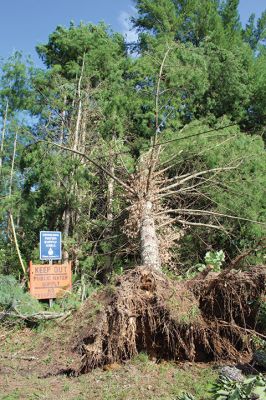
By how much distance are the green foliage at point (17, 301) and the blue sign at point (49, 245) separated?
906 millimetres

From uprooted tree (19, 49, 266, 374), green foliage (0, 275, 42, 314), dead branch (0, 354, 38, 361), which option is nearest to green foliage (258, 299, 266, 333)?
uprooted tree (19, 49, 266, 374)

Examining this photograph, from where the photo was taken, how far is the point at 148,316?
19.4 feet

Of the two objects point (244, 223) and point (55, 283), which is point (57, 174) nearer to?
point (55, 283)

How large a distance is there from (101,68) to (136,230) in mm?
5168

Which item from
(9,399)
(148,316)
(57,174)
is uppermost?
(57,174)

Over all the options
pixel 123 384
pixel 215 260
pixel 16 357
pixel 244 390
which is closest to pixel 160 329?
pixel 123 384

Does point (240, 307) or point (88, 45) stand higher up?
point (88, 45)

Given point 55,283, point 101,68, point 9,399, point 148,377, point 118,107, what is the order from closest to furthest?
1. point 9,399
2. point 148,377
3. point 55,283
4. point 118,107
5. point 101,68

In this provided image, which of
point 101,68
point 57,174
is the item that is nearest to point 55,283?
point 57,174

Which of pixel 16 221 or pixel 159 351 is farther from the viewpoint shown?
pixel 16 221

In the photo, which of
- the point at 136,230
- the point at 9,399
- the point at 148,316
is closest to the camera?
the point at 9,399

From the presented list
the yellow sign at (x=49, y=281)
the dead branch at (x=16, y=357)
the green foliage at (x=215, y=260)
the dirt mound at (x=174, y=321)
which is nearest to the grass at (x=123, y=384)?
the dirt mound at (x=174, y=321)

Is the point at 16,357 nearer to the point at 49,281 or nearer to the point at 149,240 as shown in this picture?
the point at 49,281

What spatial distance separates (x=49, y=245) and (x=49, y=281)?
68 centimetres
